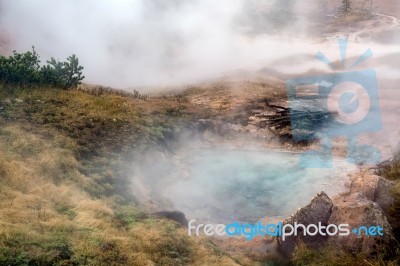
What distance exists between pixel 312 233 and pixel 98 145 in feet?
22.2

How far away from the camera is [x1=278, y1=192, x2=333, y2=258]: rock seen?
8.84 m

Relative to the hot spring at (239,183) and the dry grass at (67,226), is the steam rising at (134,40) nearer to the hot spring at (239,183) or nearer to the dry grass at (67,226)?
the hot spring at (239,183)

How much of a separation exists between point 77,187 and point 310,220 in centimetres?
548

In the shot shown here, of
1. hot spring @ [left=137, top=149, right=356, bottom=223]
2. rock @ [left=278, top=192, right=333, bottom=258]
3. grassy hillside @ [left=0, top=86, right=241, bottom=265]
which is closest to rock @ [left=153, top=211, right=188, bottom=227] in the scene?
grassy hillside @ [left=0, top=86, right=241, bottom=265]

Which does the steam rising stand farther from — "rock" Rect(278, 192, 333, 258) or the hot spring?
"rock" Rect(278, 192, 333, 258)

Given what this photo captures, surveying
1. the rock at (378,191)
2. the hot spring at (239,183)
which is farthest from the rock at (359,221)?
the hot spring at (239,183)

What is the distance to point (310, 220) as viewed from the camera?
354 inches

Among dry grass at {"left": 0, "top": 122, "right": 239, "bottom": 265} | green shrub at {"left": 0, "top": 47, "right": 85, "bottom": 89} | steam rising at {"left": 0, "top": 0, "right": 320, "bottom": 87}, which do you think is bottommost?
dry grass at {"left": 0, "top": 122, "right": 239, "bottom": 265}

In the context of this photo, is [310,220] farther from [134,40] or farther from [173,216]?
[134,40]

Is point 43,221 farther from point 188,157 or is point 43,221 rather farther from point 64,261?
point 188,157

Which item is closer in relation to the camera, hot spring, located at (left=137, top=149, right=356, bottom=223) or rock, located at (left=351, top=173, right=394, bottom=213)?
rock, located at (left=351, top=173, right=394, bottom=213)

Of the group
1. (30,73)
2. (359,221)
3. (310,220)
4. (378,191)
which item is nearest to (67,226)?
(310,220)

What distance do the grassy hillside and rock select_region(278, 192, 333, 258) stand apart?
63.6 inches

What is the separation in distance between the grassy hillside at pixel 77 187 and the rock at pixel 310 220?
1.62 m
